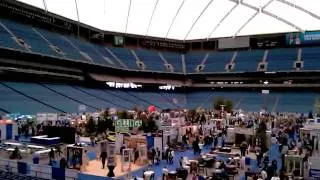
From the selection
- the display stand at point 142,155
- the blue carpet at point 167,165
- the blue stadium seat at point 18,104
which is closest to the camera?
the blue carpet at point 167,165

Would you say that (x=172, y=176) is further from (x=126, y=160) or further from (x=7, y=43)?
(x=7, y=43)

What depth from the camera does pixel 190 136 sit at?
38.1m

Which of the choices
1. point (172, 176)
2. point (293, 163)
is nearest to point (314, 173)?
point (293, 163)

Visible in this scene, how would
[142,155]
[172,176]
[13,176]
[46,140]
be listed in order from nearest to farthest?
1. [13,176]
2. [172,176]
3. [142,155]
4. [46,140]

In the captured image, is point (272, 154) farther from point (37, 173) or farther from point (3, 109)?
point (3, 109)

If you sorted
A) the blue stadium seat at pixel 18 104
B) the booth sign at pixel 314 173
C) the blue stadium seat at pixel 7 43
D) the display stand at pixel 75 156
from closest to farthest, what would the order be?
the booth sign at pixel 314 173 → the display stand at pixel 75 156 → the blue stadium seat at pixel 18 104 → the blue stadium seat at pixel 7 43

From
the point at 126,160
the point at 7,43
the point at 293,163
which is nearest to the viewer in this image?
the point at 293,163

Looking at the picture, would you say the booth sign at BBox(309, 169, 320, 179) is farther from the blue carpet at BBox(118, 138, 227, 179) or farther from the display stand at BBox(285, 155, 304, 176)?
the blue carpet at BBox(118, 138, 227, 179)

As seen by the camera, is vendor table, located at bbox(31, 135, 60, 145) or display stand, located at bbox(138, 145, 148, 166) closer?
display stand, located at bbox(138, 145, 148, 166)

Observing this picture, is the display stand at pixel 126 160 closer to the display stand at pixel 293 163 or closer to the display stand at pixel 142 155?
the display stand at pixel 142 155

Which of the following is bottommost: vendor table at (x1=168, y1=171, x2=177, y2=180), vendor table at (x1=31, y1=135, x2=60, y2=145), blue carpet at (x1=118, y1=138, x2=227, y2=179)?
blue carpet at (x1=118, y1=138, x2=227, y2=179)

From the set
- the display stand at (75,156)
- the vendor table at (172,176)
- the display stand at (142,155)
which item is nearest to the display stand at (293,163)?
the vendor table at (172,176)

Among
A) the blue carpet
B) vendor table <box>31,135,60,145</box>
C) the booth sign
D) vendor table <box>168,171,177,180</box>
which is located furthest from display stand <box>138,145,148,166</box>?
the booth sign

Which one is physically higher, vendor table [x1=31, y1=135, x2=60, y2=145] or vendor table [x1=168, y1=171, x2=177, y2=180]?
vendor table [x1=31, y1=135, x2=60, y2=145]
